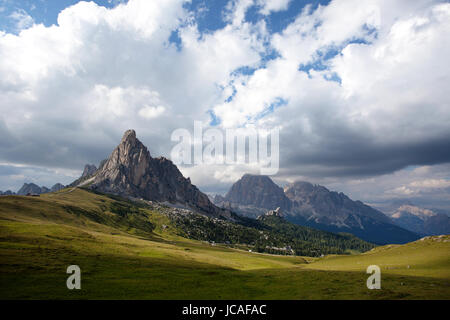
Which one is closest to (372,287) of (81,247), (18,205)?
(81,247)

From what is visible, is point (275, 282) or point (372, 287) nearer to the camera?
point (372, 287)

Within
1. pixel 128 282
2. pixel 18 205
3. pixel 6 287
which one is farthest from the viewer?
pixel 18 205

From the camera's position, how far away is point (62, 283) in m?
53.9
